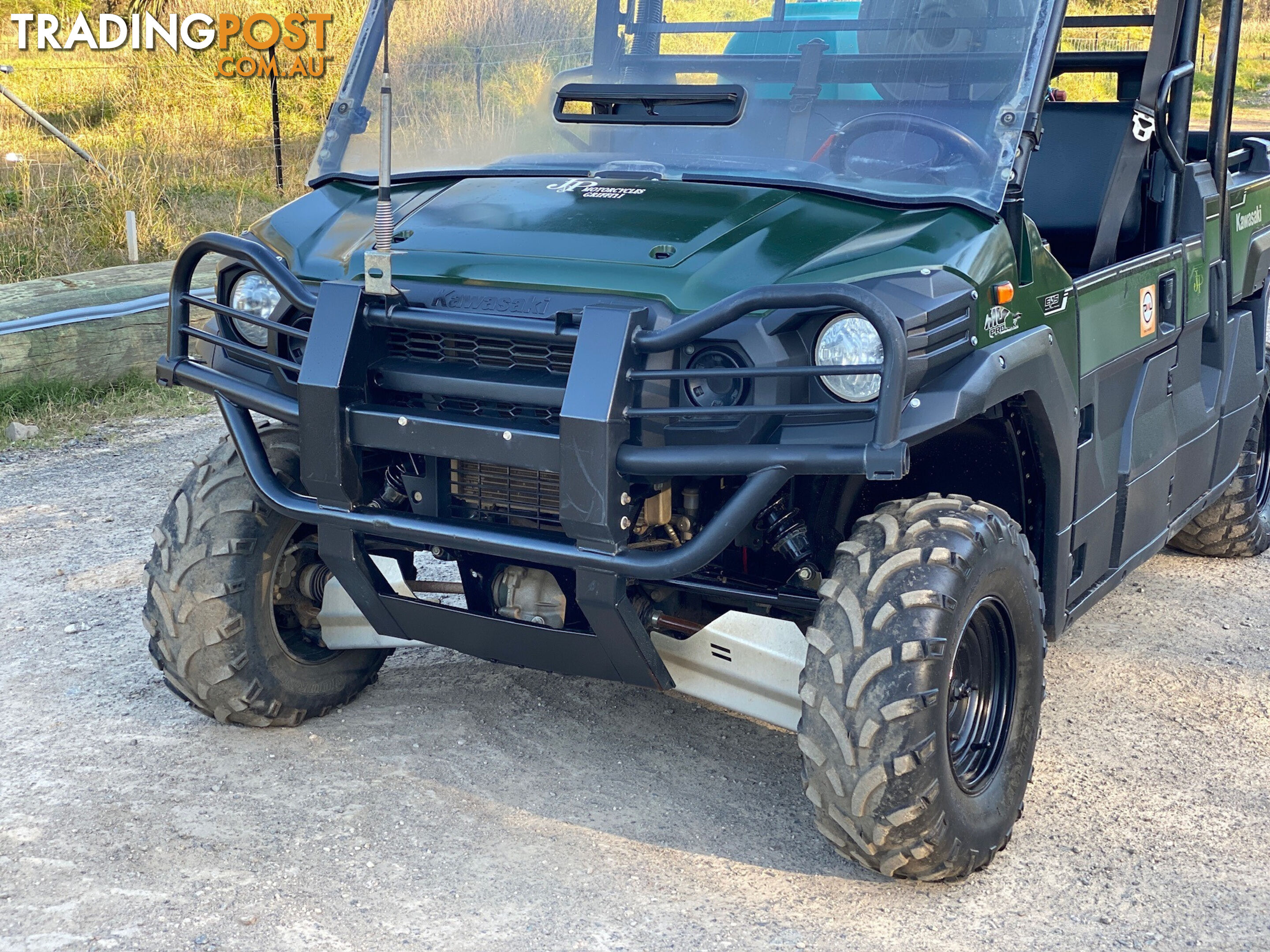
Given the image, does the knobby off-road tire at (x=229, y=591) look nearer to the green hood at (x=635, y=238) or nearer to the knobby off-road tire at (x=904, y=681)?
the green hood at (x=635, y=238)

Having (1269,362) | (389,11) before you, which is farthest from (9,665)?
(1269,362)

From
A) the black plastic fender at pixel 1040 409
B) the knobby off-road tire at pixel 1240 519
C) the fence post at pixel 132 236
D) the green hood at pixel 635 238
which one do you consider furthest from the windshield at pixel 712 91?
the fence post at pixel 132 236

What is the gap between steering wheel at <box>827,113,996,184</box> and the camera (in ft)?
11.1

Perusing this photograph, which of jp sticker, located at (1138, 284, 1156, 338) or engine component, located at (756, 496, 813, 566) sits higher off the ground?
jp sticker, located at (1138, 284, 1156, 338)

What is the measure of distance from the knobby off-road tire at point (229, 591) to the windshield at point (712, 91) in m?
0.94

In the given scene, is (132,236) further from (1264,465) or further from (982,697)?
(982,697)

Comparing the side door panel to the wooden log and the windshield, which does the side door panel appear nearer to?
the windshield

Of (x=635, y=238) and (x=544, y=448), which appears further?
(x=635, y=238)

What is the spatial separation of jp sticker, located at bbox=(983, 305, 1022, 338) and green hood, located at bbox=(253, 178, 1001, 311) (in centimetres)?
9

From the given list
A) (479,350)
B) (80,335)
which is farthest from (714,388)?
(80,335)

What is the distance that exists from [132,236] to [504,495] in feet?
24.0

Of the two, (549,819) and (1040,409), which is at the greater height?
(1040,409)

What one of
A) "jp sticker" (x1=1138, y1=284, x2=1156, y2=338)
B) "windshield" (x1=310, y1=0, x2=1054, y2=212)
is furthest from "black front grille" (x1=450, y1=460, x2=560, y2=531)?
"jp sticker" (x1=1138, y1=284, x2=1156, y2=338)

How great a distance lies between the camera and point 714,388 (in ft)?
Answer: 10.0
